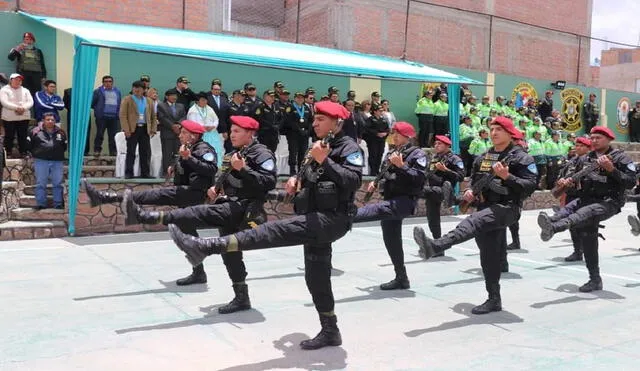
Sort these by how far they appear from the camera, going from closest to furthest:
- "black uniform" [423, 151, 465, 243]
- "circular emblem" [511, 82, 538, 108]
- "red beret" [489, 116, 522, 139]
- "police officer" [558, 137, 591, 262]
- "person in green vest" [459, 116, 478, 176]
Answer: "red beret" [489, 116, 522, 139], "police officer" [558, 137, 591, 262], "black uniform" [423, 151, 465, 243], "person in green vest" [459, 116, 478, 176], "circular emblem" [511, 82, 538, 108]

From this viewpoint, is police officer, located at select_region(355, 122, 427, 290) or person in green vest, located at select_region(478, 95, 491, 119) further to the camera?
person in green vest, located at select_region(478, 95, 491, 119)

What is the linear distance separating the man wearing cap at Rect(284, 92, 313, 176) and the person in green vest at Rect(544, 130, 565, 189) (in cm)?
756

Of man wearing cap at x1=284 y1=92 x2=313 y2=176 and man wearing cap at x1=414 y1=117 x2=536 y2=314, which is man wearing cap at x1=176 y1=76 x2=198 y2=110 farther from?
man wearing cap at x1=414 y1=117 x2=536 y2=314

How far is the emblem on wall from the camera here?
22266 mm

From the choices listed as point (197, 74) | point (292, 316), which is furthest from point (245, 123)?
point (197, 74)

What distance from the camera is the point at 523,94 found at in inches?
827

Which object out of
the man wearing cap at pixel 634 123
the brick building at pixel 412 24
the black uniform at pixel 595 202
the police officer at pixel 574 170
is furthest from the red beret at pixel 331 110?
the man wearing cap at pixel 634 123

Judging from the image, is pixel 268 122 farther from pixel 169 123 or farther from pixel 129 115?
pixel 129 115

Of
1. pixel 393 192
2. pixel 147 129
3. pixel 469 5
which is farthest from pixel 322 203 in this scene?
pixel 469 5

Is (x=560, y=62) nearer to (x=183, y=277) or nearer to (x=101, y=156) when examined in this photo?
(x=101, y=156)

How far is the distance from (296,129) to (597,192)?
722 cm

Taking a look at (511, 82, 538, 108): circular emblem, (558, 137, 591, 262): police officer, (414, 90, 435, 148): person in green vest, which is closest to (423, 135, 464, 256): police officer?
(558, 137, 591, 262): police officer

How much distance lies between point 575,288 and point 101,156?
913 cm

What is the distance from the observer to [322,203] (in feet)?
14.6
